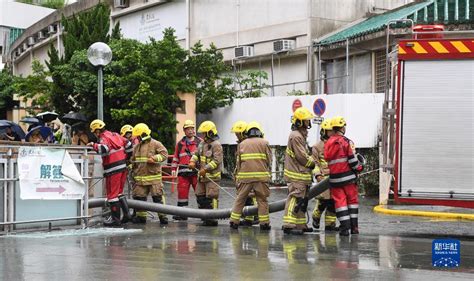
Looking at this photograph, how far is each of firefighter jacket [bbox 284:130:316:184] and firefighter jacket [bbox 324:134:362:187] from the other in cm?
34

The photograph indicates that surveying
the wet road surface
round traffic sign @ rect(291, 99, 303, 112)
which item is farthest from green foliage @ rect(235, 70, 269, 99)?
the wet road surface

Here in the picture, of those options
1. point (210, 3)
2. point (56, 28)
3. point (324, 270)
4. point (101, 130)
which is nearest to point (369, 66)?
point (210, 3)

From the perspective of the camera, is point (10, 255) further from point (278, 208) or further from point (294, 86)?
point (294, 86)

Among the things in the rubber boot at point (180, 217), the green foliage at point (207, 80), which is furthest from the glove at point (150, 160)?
the green foliage at point (207, 80)

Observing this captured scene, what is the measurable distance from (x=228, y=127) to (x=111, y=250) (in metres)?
16.7

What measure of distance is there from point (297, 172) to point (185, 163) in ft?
10.6

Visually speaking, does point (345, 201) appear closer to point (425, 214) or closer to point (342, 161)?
point (342, 161)

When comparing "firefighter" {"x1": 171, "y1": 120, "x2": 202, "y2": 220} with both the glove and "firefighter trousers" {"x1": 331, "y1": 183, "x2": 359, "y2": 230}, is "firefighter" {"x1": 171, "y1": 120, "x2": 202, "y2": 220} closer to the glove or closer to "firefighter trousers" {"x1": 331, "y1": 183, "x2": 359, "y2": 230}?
the glove

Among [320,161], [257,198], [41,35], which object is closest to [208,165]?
[257,198]

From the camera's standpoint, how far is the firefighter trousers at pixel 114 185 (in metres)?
13.3

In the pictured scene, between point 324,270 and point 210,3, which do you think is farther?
point 210,3

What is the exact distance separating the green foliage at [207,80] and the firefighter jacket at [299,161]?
14.3 m

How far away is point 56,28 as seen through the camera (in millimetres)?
43688

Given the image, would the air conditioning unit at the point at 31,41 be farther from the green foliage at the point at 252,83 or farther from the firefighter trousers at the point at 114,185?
the firefighter trousers at the point at 114,185
